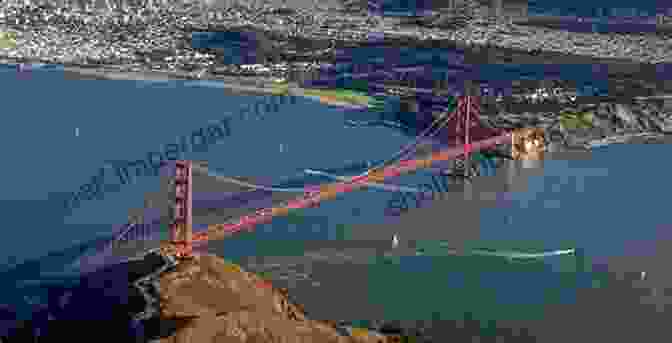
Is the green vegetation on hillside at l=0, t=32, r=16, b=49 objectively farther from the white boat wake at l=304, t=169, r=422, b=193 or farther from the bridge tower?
the bridge tower

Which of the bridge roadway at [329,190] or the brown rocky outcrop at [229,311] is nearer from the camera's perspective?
the brown rocky outcrop at [229,311]

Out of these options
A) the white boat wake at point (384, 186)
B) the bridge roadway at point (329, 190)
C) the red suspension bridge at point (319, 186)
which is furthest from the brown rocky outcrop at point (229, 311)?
the white boat wake at point (384, 186)

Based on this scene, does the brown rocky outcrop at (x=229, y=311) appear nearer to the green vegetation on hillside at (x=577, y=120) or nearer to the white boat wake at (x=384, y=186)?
the white boat wake at (x=384, y=186)

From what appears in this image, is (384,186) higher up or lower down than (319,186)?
lower down

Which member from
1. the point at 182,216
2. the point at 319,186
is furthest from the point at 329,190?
the point at 182,216

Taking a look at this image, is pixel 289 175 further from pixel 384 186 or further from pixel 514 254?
pixel 514 254

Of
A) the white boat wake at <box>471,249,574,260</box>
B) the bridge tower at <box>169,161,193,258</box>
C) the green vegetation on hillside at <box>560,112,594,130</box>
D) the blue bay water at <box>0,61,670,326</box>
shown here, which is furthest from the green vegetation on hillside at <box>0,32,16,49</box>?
the white boat wake at <box>471,249,574,260</box>
